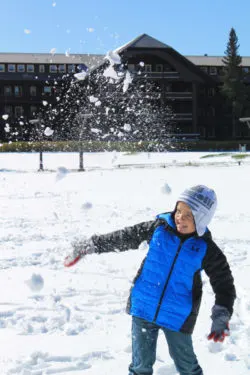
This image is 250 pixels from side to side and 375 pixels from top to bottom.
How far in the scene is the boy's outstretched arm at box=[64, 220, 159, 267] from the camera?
112 inches

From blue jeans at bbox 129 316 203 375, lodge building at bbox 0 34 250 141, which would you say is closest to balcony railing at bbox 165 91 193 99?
lodge building at bbox 0 34 250 141

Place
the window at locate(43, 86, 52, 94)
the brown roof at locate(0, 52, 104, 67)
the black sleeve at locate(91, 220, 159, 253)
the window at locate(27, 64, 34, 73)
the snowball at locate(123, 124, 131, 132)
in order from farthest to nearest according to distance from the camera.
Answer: the window at locate(43, 86, 52, 94), the window at locate(27, 64, 34, 73), the brown roof at locate(0, 52, 104, 67), the snowball at locate(123, 124, 131, 132), the black sleeve at locate(91, 220, 159, 253)

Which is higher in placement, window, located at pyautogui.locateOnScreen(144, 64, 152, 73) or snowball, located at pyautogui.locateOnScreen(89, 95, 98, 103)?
window, located at pyautogui.locateOnScreen(144, 64, 152, 73)

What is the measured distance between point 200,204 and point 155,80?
46.4m

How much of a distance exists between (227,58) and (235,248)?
4977 cm

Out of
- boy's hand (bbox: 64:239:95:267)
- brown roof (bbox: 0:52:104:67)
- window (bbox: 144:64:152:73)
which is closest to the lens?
boy's hand (bbox: 64:239:95:267)

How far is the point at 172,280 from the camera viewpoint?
2701 millimetres

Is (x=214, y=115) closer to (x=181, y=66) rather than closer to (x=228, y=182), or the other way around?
(x=181, y=66)

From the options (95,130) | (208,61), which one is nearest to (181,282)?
(95,130)

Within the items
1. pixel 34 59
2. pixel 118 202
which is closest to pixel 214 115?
pixel 34 59

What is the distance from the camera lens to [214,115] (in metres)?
54.5

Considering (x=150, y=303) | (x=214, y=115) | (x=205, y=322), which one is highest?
(x=214, y=115)

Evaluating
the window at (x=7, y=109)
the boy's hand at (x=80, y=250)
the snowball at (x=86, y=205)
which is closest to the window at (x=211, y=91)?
the window at (x=7, y=109)

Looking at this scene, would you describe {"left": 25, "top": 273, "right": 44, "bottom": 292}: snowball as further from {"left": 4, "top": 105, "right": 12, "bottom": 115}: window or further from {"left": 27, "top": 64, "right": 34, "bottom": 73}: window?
{"left": 27, "top": 64, "right": 34, "bottom": 73}: window
